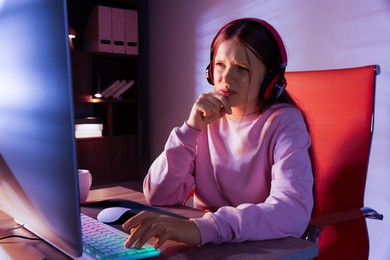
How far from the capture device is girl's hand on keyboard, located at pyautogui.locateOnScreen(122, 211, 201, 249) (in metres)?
0.62

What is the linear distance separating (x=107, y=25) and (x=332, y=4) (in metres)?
1.83

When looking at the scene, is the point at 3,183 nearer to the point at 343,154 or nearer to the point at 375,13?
the point at 343,154

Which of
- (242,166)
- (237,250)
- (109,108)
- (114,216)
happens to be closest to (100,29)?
(109,108)

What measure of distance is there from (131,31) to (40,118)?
293cm

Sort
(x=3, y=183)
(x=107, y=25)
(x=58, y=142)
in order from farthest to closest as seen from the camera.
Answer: (x=107, y=25), (x=3, y=183), (x=58, y=142)

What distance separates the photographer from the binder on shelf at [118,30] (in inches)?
123

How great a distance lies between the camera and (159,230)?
0.64 metres

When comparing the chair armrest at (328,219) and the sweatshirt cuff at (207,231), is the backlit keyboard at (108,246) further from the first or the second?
Result: the chair armrest at (328,219)

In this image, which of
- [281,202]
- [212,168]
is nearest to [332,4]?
[212,168]

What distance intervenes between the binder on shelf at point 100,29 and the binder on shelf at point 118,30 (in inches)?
1.1

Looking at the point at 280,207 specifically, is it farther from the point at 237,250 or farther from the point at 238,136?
the point at 238,136

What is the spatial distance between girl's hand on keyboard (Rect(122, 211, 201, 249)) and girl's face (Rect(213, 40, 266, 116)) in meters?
0.50

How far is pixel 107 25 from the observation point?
121 inches

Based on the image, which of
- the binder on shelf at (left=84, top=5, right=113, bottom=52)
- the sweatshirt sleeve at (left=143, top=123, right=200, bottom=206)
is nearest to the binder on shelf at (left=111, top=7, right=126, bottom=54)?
the binder on shelf at (left=84, top=5, right=113, bottom=52)
